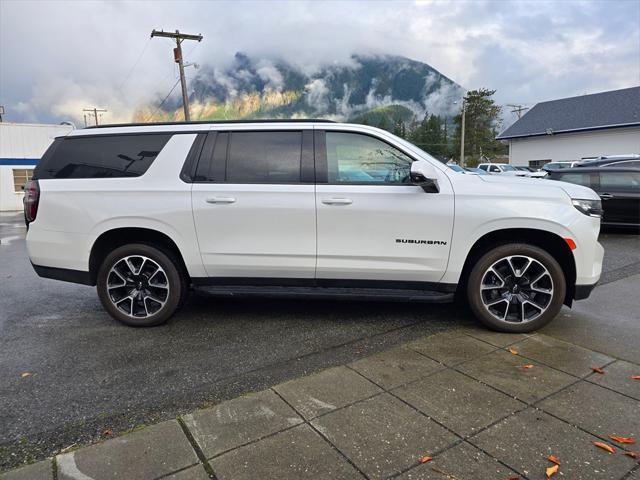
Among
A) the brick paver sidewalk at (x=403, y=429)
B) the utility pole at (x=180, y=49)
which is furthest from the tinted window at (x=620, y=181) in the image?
the utility pole at (x=180, y=49)

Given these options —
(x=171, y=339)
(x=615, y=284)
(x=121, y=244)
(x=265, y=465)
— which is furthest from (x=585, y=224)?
(x=121, y=244)

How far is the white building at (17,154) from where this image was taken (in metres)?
24.6

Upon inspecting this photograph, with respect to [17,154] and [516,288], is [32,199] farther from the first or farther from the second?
[17,154]

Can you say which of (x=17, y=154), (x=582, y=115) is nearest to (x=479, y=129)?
(x=582, y=115)

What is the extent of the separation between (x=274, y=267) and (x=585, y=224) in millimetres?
2804

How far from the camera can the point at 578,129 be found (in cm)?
3684

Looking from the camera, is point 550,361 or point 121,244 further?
point 121,244

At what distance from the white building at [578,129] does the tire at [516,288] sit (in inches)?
1480

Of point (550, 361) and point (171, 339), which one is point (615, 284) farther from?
point (171, 339)

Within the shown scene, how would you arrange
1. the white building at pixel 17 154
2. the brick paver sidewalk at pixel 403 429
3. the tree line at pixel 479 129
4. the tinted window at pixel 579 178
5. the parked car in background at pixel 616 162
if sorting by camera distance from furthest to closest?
the tree line at pixel 479 129 < the white building at pixel 17 154 < the parked car in background at pixel 616 162 < the tinted window at pixel 579 178 < the brick paver sidewalk at pixel 403 429

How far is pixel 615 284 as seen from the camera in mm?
5879

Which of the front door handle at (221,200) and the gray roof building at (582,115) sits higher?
the gray roof building at (582,115)

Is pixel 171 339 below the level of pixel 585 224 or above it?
below

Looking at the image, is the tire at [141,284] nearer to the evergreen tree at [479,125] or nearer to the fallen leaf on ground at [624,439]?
the fallen leaf on ground at [624,439]
